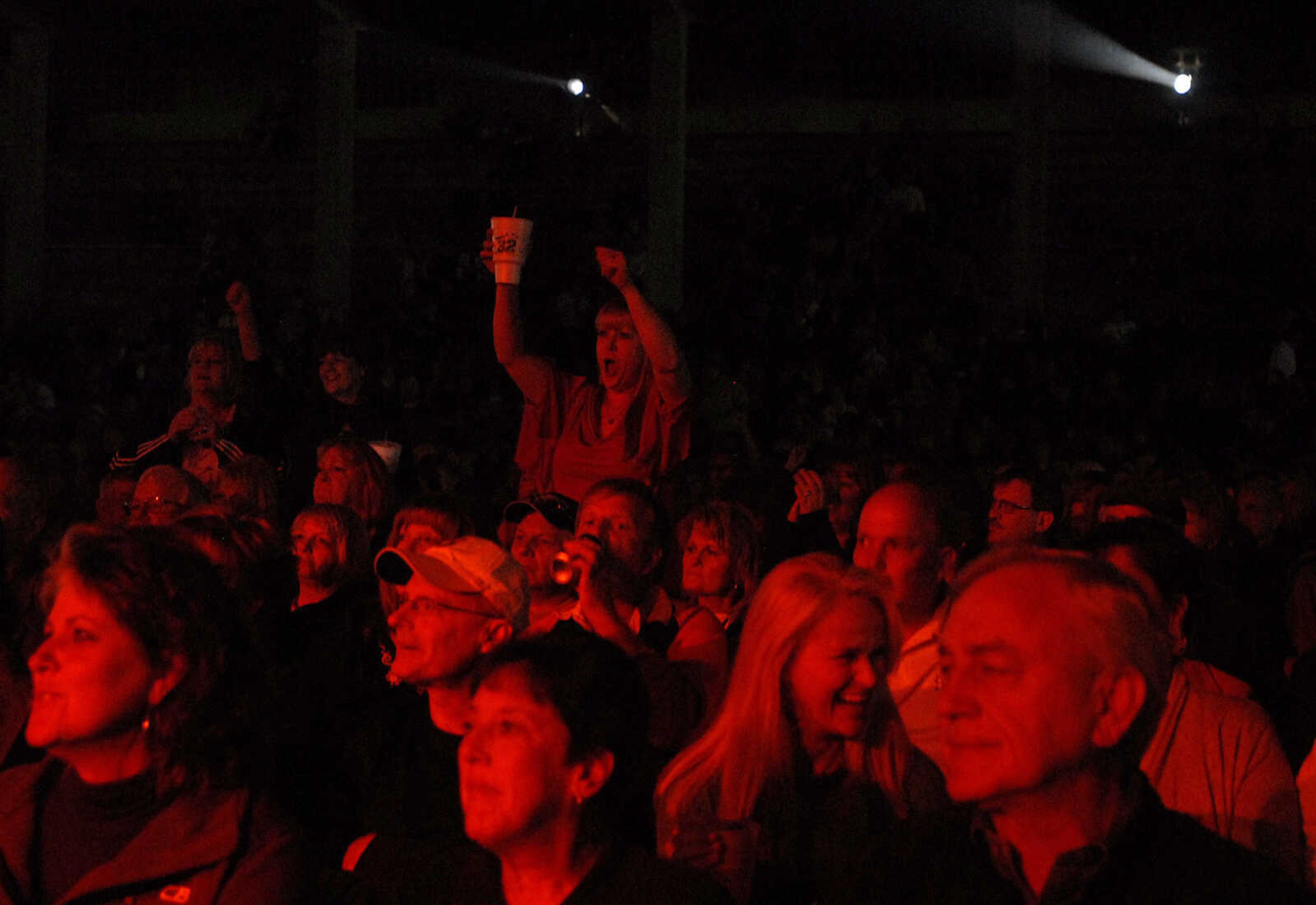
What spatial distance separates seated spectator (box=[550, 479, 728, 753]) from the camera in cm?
349

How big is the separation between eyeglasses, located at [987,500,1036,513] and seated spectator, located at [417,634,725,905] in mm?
3567

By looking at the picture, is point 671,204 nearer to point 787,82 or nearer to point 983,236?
point 983,236

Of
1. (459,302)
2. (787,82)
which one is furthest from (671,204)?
(787,82)

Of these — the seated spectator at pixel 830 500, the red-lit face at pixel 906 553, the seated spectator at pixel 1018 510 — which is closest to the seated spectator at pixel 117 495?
the seated spectator at pixel 830 500

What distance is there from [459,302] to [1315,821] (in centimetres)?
1024

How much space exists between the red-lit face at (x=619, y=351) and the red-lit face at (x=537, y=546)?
36.4 inches

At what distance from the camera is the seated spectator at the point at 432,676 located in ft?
10.0

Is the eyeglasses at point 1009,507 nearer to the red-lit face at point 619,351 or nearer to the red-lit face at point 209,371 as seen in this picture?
the red-lit face at point 619,351

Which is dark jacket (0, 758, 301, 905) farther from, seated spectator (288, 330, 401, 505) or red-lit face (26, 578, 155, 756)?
seated spectator (288, 330, 401, 505)

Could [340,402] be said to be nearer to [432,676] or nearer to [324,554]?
[324,554]

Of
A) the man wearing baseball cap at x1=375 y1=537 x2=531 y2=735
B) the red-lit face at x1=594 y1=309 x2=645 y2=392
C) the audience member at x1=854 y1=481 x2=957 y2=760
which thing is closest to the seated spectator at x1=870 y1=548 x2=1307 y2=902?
Answer: the man wearing baseball cap at x1=375 y1=537 x2=531 y2=735

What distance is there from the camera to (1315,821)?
3.02 m

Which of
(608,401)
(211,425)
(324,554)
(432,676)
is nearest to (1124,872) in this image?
(432,676)

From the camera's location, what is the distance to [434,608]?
3.21 m
